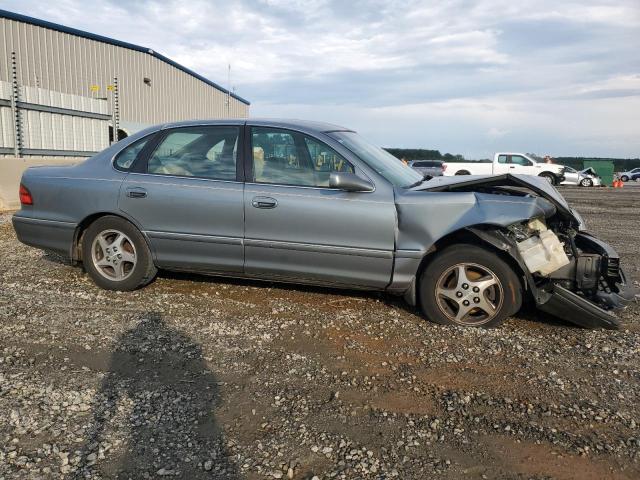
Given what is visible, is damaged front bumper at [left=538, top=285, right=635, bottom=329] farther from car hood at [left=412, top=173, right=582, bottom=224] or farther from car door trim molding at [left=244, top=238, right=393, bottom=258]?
car door trim molding at [left=244, top=238, right=393, bottom=258]

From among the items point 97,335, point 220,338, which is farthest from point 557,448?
point 97,335

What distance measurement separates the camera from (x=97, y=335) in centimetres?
384

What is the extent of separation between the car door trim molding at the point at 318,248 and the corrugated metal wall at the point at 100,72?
17.1 metres

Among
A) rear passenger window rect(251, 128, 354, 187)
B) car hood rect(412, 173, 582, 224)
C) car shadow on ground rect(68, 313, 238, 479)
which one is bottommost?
car shadow on ground rect(68, 313, 238, 479)

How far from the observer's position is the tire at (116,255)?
4754mm

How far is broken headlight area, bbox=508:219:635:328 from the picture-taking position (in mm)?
3920

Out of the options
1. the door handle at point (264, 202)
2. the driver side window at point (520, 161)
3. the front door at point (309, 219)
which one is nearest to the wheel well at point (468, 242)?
the front door at point (309, 219)

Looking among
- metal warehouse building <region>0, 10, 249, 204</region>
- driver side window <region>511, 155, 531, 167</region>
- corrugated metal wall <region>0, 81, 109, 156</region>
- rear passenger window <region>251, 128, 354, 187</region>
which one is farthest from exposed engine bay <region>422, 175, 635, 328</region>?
driver side window <region>511, 155, 531, 167</region>

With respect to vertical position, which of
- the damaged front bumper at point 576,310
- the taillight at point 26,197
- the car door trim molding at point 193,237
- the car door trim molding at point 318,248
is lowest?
the damaged front bumper at point 576,310

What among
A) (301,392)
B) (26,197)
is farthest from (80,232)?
(301,392)

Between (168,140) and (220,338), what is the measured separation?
2.06 metres

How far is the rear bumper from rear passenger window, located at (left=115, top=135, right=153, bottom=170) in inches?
28.7

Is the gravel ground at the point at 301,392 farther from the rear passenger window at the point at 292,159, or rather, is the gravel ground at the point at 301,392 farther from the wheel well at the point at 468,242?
the rear passenger window at the point at 292,159

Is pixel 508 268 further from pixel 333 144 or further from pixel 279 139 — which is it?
pixel 279 139
